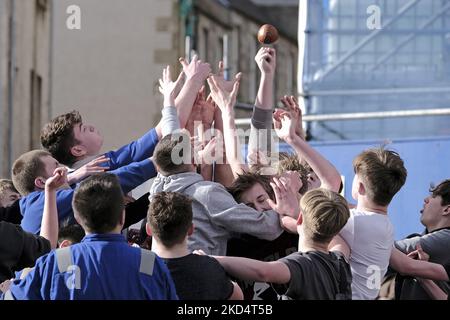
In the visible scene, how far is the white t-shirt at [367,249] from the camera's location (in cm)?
770

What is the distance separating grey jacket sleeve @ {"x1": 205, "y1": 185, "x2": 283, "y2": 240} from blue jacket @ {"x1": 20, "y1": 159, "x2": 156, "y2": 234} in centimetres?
49

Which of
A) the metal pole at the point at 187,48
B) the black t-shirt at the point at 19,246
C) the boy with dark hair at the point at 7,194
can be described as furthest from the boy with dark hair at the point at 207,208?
the metal pole at the point at 187,48

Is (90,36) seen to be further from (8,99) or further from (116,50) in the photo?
(8,99)

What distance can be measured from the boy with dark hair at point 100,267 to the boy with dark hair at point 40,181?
4.04ft

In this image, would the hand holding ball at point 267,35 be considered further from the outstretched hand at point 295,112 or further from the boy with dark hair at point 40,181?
the boy with dark hair at point 40,181

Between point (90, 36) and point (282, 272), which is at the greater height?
point (90, 36)

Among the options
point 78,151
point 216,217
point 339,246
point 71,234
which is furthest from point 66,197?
point 339,246

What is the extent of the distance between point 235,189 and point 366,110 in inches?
213

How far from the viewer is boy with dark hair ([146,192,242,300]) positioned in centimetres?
704

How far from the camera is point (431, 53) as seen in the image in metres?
13.4

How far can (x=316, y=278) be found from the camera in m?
7.22

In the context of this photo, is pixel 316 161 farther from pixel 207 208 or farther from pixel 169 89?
pixel 169 89

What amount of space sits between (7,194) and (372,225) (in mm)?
2549
